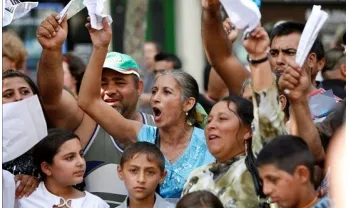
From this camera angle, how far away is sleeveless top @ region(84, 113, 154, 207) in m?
Result: 6.56

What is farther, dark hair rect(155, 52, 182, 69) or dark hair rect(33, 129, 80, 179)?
dark hair rect(155, 52, 182, 69)

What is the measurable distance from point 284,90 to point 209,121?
23.5 inches

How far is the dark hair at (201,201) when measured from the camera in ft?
A: 17.8

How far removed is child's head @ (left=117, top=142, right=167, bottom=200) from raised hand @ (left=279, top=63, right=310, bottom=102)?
1.08m

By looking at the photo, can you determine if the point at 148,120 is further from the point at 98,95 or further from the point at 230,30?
the point at 230,30

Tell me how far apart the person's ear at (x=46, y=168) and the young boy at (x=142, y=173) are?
0.50 metres

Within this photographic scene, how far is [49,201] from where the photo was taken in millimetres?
6336

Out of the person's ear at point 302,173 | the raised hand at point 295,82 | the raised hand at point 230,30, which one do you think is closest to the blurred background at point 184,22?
the raised hand at point 230,30

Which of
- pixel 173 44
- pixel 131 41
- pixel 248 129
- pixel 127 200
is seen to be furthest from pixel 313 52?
pixel 173 44

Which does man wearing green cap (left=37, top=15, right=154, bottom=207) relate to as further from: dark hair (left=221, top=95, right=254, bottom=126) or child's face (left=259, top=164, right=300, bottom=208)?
child's face (left=259, top=164, right=300, bottom=208)

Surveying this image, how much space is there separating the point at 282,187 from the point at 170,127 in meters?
1.63

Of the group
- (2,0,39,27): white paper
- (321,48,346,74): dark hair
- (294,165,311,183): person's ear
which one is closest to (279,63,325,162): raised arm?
(294,165,311,183): person's ear

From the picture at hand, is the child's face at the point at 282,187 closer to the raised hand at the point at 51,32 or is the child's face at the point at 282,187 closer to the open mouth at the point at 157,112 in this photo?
the open mouth at the point at 157,112

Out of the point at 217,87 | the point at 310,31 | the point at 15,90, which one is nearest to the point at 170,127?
the point at 15,90
